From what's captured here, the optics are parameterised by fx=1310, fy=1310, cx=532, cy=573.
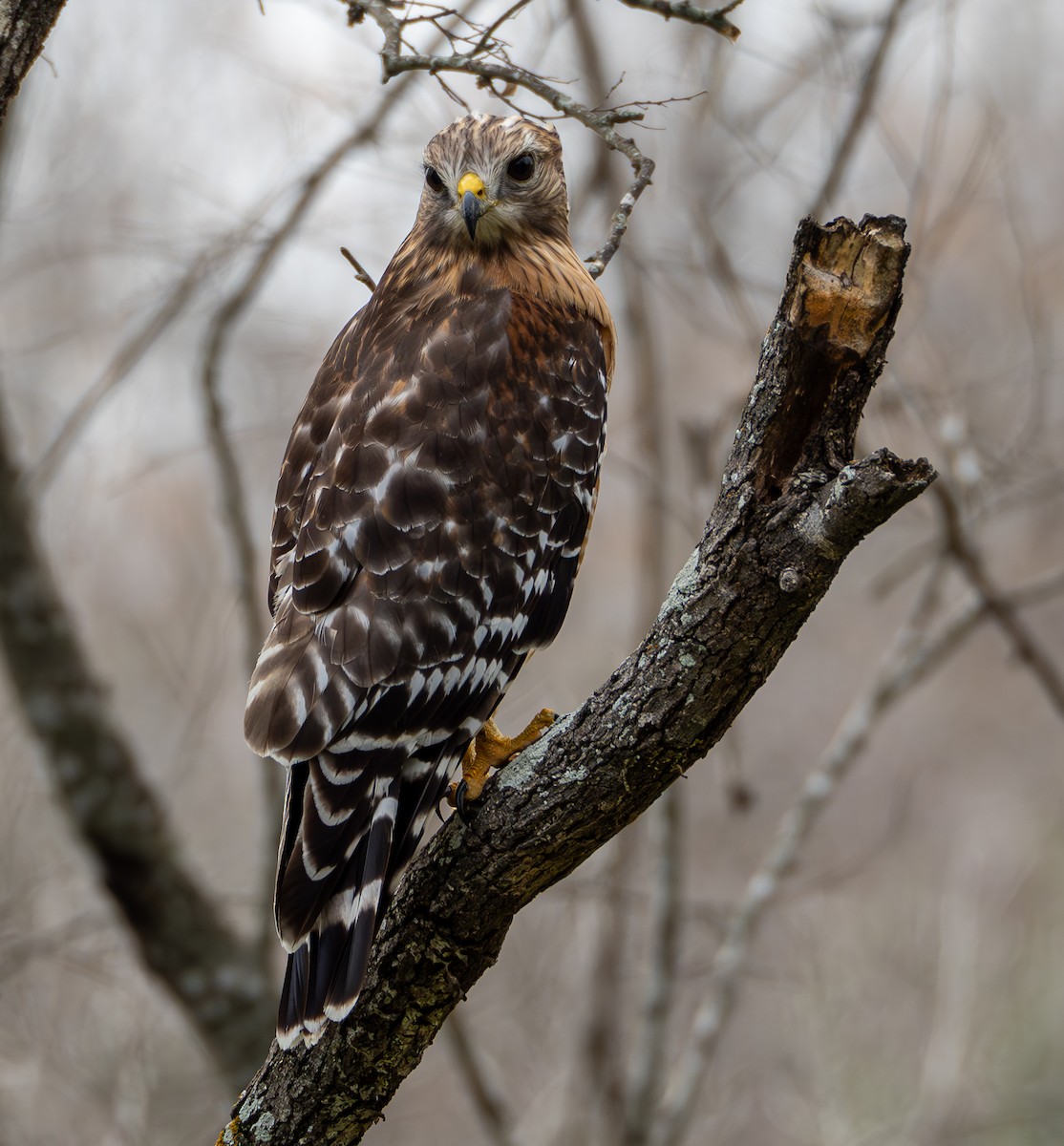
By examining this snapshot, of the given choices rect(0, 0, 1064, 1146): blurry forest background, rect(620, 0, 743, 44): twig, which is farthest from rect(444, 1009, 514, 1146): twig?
rect(620, 0, 743, 44): twig

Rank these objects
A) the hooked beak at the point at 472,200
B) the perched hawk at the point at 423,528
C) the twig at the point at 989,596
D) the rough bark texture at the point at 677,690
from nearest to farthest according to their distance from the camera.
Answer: the rough bark texture at the point at 677,690
the perched hawk at the point at 423,528
the hooked beak at the point at 472,200
the twig at the point at 989,596

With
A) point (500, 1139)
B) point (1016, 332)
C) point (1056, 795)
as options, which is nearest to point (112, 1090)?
point (500, 1139)

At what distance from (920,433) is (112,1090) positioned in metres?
4.76

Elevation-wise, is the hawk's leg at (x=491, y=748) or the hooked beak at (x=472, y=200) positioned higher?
the hooked beak at (x=472, y=200)

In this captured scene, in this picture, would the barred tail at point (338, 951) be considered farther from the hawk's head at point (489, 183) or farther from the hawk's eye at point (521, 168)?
the hawk's eye at point (521, 168)

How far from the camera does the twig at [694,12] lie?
260 cm

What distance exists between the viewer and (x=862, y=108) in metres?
4.82

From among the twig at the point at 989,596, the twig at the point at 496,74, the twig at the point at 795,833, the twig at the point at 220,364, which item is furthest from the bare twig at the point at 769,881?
the twig at the point at 496,74

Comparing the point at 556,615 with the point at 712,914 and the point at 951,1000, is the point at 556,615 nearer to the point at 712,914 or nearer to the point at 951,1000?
the point at 712,914

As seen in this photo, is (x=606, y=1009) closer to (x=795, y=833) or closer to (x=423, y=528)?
(x=795, y=833)

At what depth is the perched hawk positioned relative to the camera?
2928mm

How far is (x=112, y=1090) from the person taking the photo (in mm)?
6191

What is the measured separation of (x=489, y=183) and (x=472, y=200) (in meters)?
0.17

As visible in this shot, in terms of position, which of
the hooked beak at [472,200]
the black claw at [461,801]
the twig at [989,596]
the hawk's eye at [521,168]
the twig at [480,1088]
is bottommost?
the twig at [480,1088]
